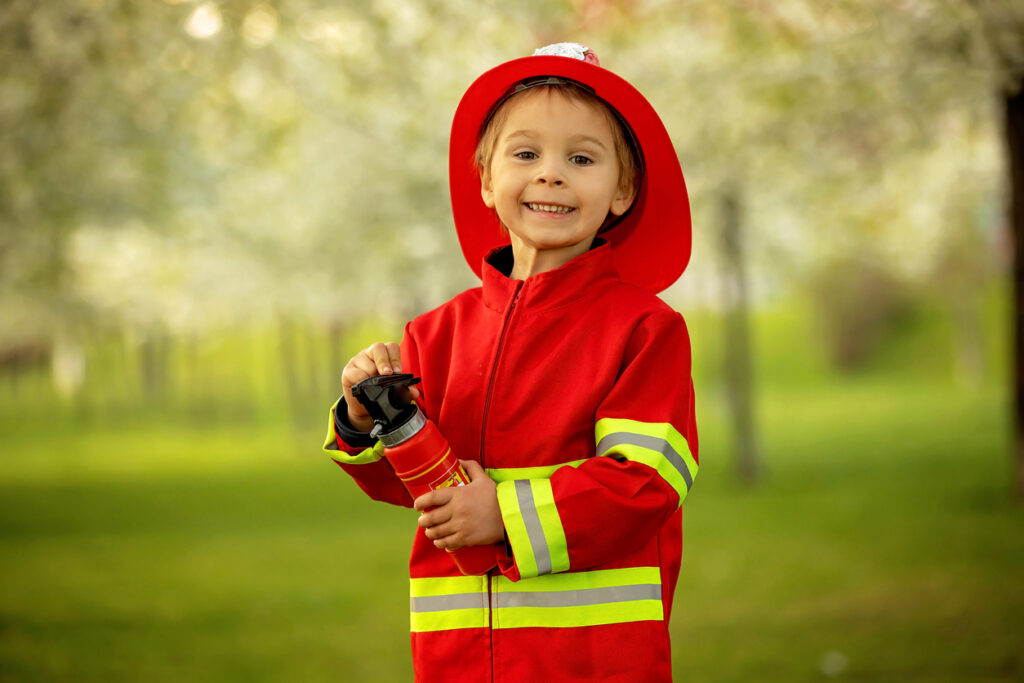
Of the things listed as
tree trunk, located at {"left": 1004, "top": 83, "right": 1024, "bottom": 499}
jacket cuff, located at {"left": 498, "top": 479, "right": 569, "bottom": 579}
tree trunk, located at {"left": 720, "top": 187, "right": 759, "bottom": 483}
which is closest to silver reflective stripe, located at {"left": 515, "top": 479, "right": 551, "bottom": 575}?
jacket cuff, located at {"left": 498, "top": 479, "right": 569, "bottom": 579}

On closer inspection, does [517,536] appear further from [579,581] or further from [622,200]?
[622,200]

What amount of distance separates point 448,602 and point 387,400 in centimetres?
40

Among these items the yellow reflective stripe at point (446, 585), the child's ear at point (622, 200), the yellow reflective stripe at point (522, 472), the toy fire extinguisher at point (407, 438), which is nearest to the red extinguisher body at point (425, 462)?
the toy fire extinguisher at point (407, 438)

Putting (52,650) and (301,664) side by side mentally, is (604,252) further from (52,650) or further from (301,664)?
(52,650)

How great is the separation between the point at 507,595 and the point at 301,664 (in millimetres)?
3576

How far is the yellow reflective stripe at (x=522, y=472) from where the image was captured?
1.64 metres

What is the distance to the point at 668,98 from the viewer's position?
6500 mm

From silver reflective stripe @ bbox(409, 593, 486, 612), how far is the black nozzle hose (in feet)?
1.14

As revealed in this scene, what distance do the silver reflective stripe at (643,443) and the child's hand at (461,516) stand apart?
0.20m

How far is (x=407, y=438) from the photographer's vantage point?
5.12 ft

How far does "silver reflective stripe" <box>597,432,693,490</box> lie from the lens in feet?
5.09

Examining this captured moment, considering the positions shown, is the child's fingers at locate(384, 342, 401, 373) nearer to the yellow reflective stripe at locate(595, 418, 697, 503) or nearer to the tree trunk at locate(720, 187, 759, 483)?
the yellow reflective stripe at locate(595, 418, 697, 503)

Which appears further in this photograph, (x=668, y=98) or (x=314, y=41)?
(x=668, y=98)

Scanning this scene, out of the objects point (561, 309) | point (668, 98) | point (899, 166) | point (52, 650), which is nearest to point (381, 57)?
point (668, 98)
